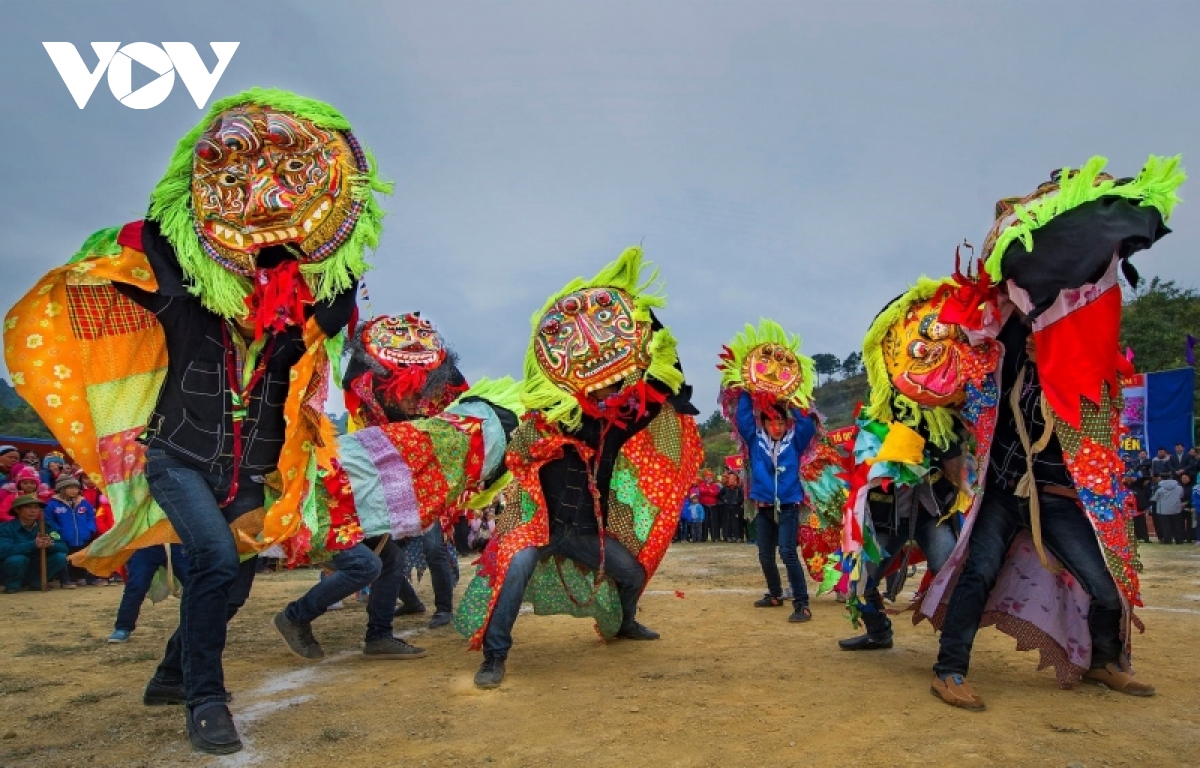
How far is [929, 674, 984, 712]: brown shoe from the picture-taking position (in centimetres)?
384

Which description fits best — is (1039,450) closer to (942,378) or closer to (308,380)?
(942,378)

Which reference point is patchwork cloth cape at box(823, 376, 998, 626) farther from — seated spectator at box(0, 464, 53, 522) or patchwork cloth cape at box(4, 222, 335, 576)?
seated spectator at box(0, 464, 53, 522)

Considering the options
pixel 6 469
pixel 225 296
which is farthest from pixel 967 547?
pixel 6 469

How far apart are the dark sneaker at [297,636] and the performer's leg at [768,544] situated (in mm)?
3706

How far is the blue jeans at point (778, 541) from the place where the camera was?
7090mm

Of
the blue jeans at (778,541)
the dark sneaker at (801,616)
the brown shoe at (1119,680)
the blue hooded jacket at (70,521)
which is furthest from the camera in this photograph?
the blue hooded jacket at (70,521)

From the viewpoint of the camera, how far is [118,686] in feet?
15.5

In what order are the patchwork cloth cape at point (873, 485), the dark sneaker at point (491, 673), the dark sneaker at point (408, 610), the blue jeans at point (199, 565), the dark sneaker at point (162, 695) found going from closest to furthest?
the blue jeans at point (199, 565)
the dark sneaker at point (162, 695)
the dark sneaker at point (491, 673)
the patchwork cloth cape at point (873, 485)
the dark sneaker at point (408, 610)

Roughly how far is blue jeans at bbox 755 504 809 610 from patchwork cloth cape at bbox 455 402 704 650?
80.1 inches

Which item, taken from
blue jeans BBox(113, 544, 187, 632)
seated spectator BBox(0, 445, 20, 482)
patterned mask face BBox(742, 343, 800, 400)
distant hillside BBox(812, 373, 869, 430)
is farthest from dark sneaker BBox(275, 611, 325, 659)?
distant hillside BBox(812, 373, 869, 430)

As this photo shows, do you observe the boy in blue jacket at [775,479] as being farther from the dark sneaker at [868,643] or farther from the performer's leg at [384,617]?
the performer's leg at [384,617]

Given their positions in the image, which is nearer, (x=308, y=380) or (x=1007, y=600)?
(x=308, y=380)

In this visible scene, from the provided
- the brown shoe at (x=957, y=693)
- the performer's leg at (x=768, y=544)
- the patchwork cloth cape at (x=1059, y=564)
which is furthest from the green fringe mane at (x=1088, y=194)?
the performer's leg at (x=768, y=544)

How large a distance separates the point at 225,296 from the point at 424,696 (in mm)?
2152
